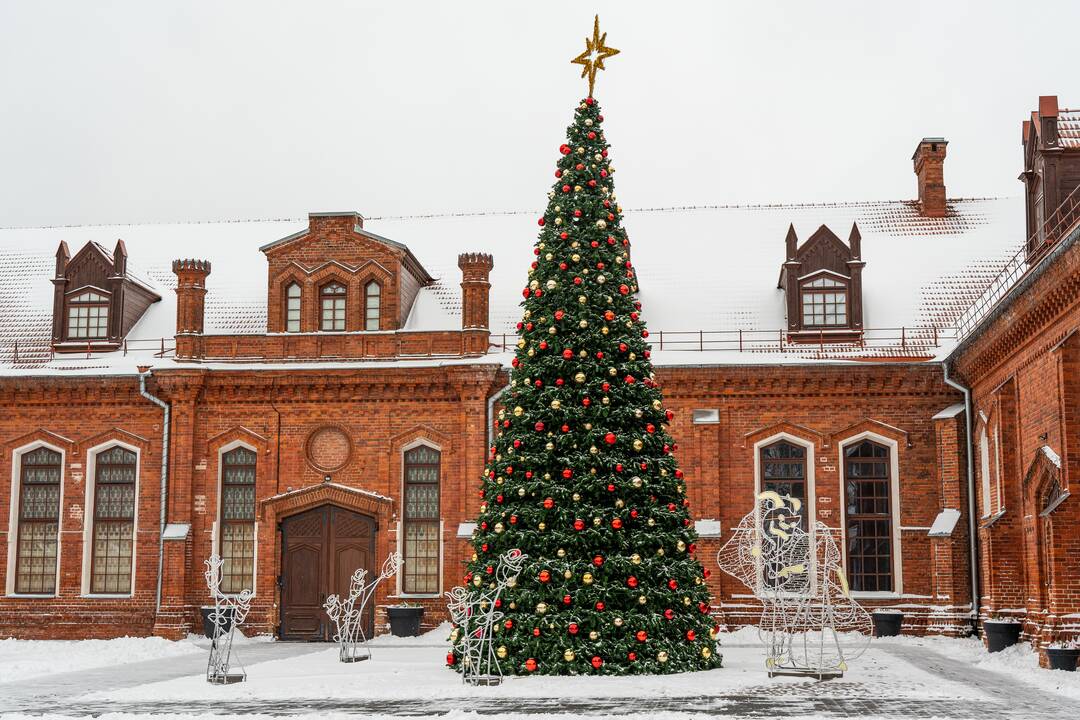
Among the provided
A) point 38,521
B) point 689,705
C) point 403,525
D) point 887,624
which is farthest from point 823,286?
point 38,521

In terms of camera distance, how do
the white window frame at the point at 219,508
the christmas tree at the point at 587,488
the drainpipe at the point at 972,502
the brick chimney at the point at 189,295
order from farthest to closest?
1. the brick chimney at the point at 189,295
2. the white window frame at the point at 219,508
3. the drainpipe at the point at 972,502
4. the christmas tree at the point at 587,488

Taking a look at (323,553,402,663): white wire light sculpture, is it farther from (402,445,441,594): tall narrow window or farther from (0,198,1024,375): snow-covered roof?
(0,198,1024,375): snow-covered roof

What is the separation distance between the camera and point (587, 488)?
17.0 meters

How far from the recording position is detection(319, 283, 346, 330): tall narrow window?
27531 millimetres

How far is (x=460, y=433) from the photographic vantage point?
26547 millimetres

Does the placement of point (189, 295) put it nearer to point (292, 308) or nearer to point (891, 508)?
point (292, 308)

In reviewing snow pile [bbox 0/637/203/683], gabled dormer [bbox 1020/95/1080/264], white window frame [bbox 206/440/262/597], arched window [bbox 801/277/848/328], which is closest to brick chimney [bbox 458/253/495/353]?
white window frame [bbox 206/440/262/597]

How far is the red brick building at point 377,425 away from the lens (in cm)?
2598

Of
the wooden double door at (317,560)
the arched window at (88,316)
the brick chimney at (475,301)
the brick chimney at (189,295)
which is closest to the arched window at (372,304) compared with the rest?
the brick chimney at (475,301)

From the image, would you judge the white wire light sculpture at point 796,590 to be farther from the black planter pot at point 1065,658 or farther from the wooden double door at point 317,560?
the wooden double door at point 317,560

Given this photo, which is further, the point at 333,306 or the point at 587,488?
the point at 333,306

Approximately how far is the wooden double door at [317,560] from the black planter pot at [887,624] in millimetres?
10301

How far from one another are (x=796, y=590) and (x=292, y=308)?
40.4 ft

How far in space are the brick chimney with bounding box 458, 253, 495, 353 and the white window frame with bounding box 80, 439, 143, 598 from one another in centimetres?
761
